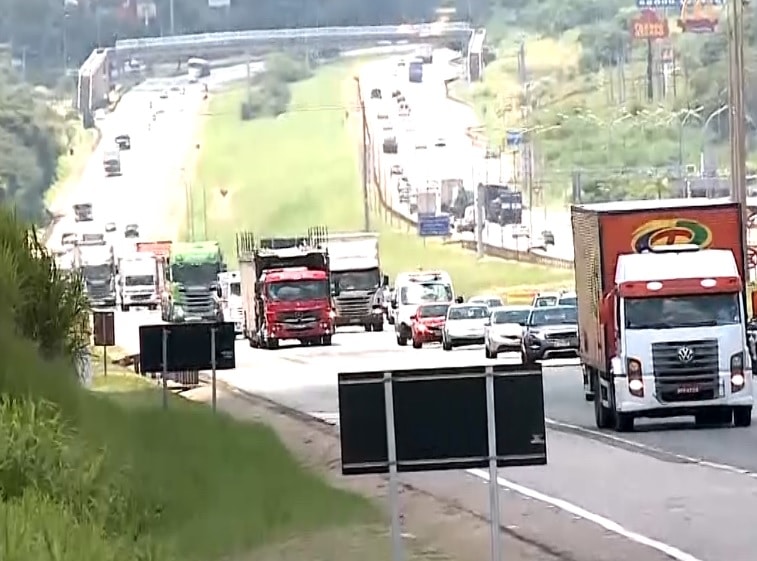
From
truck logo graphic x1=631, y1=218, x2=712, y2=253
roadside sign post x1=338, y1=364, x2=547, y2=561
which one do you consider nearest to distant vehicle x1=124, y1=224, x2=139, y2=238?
truck logo graphic x1=631, y1=218, x2=712, y2=253

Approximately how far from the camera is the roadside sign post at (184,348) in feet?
68.8

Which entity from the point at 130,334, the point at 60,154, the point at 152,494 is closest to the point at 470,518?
the point at 152,494

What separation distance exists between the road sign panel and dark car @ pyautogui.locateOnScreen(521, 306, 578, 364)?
50037mm

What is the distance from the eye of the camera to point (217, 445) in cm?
1820

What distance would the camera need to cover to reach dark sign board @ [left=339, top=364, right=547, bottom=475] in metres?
10.5

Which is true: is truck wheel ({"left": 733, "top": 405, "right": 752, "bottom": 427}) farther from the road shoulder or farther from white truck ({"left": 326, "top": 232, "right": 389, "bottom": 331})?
white truck ({"left": 326, "top": 232, "right": 389, "bottom": 331})

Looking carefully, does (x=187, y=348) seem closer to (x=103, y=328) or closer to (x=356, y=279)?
(x=103, y=328)

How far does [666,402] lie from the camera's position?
2606cm

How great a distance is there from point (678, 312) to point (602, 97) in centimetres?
8103

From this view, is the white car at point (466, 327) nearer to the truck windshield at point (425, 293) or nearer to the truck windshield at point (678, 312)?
the truck windshield at point (425, 293)

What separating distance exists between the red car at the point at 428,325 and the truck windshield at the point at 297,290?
334cm

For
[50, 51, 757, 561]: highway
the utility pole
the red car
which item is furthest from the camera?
the red car

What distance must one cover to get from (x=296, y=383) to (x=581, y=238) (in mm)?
14477

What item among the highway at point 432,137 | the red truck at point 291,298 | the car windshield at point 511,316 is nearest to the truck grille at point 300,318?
the red truck at point 291,298
